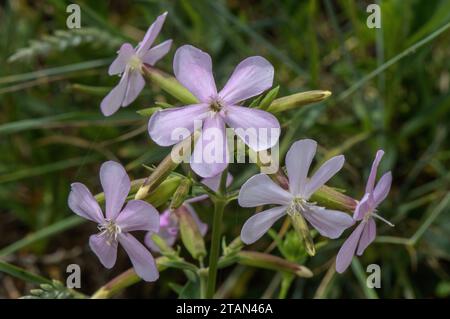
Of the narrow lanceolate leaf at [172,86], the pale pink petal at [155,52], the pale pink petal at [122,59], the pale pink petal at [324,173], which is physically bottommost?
the pale pink petal at [324,173]

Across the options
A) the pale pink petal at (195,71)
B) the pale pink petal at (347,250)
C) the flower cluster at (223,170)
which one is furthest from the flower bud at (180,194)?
the pale pink petal at (347,250)

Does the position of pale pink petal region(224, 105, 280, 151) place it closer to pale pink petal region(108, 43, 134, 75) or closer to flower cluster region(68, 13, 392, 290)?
flower cluster region(68, 13, 392, 290)

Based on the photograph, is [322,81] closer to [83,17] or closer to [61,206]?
[83,17]

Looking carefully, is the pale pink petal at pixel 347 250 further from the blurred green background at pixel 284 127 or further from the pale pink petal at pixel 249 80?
the blurred green background at pixel 284 127

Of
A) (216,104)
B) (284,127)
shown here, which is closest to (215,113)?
(216,104)

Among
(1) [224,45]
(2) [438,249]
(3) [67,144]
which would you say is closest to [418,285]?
(2) [438,249]

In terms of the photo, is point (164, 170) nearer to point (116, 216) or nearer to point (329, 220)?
point (116, 216)
